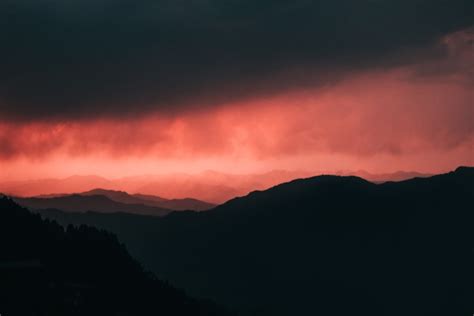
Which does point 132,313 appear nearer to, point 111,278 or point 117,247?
point 111,278

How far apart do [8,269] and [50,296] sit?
11.4 meters

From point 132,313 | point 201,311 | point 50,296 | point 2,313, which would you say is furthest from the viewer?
point 201,311

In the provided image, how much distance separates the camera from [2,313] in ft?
313

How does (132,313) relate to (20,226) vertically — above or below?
below

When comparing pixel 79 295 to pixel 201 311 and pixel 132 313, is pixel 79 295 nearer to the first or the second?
pixel 132 313

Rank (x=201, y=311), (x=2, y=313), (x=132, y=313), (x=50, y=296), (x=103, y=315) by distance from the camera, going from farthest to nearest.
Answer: (x=201, y=311) < (x=132, y=313) < (x=103, y=315) < (x=50, y=296) < (x=2, y=313)

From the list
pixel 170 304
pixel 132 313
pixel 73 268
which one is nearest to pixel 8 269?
pixel 73 268

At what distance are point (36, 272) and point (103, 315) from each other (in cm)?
1232

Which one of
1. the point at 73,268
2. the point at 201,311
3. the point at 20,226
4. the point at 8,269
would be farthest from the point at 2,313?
the point at 201,311

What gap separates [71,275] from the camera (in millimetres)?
126188

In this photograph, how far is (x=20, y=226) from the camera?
5305 inches

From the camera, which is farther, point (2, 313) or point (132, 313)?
point (132, 313)

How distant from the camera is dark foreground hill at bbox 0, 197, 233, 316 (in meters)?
107

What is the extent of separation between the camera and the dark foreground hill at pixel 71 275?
352ft
